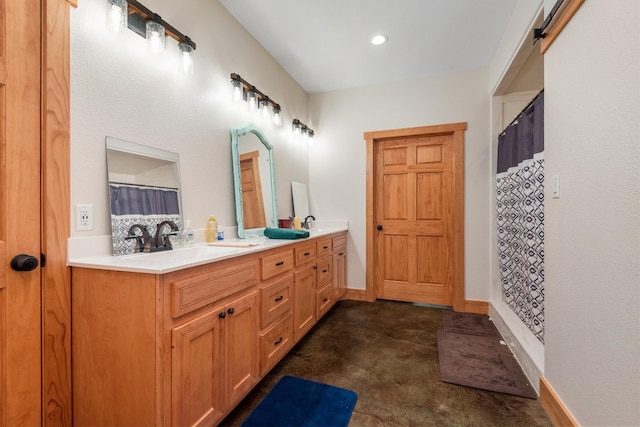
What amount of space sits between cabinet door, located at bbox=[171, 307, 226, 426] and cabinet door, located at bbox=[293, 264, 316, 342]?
0.85 m

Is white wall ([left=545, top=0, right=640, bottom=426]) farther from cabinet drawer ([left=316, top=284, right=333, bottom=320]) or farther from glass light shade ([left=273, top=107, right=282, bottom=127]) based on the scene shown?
glass light shade ([left=273, top=107, right=282, bottom=127])

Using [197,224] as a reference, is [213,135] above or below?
above

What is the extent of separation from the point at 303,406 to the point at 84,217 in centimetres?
149

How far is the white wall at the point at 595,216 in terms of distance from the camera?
1.00m

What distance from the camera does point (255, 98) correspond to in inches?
103

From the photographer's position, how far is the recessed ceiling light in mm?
2584

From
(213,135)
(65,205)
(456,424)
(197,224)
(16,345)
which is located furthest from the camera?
(213,135)

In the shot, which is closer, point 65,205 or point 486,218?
point 65,205

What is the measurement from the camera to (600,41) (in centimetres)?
117

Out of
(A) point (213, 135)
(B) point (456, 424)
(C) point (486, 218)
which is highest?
(A) point (213, 135)

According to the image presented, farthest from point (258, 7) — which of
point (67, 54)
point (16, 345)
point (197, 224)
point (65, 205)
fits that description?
point (16, 345)

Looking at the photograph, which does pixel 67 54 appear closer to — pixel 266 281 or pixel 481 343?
pixel 266 281

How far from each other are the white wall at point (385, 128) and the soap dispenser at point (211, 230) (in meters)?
1.82

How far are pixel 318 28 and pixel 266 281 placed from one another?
215 centimetres
